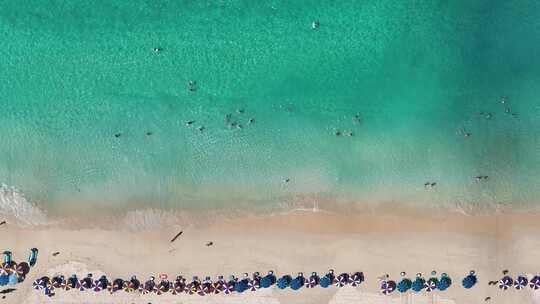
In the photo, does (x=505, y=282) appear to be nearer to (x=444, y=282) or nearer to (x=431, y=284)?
(x=444, y=282)

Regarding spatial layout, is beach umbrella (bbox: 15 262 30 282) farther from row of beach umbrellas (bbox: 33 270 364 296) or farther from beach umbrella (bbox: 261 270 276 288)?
beach umbrella (bbox: 261 270 276 288)

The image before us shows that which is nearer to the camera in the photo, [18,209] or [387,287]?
[18,209]

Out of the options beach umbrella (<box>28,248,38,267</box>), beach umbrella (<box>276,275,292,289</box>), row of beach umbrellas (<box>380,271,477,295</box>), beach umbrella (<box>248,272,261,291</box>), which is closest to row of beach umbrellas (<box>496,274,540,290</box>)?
row of beach umbrellas (<box>380,271,477,295</box>)

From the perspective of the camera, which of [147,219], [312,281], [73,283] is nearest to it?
[73,283]

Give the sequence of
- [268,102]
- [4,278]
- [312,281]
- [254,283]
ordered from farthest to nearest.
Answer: [268,102] → [312,281] → [254,283] → [4,278]

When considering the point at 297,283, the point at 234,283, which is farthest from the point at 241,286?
the point at 297,283

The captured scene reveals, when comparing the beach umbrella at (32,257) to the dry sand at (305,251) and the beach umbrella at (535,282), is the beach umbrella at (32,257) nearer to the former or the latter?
the dry sand at (305,251)

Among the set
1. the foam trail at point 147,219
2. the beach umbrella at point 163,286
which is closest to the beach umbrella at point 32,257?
the foam trail at point 147,219

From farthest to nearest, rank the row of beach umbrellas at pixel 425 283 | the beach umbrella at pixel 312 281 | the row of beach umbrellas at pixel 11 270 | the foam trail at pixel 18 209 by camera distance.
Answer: the row of beach umbrellas at pixel 425 283 < the beach umbrella at pixel 312 281 < the foam trail at pixel 18 209 < the row of beach umbrellas at pixel 11 270
